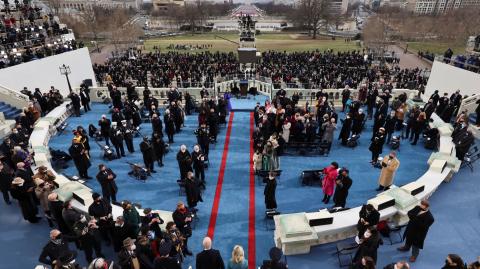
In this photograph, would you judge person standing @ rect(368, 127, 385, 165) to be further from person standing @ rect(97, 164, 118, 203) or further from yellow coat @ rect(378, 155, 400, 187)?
person standing @ rect(97, 164, 118, 203)

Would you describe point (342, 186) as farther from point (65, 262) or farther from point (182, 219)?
point (65, 262)

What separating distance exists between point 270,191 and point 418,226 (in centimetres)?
349

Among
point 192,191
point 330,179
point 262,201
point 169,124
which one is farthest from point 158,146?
point 330,179

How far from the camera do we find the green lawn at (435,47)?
5175 cm

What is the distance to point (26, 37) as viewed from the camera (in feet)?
72.1

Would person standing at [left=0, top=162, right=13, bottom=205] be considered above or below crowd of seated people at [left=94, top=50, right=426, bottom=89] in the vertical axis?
above

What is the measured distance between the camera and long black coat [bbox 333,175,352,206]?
801cm

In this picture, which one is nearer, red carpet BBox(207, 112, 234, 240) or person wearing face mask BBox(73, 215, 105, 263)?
person wearing face mask BBox(73, 215, 105, 263)

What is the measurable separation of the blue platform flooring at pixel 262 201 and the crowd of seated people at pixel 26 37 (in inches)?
369

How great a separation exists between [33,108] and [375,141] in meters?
14.8

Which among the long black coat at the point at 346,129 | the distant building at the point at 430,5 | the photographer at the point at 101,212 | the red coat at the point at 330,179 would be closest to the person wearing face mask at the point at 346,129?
the long black coat at the point at 346,129

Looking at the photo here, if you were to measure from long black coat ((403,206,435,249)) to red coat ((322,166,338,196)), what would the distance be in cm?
230

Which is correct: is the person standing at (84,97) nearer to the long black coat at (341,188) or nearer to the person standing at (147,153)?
the person standing at (147,153)

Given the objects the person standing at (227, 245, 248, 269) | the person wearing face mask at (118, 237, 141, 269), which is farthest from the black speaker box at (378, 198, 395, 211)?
the person wearing face mask at (118, 237, 141, 269)
